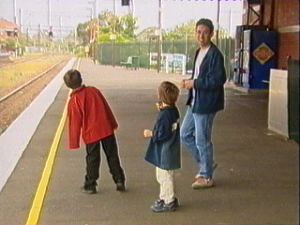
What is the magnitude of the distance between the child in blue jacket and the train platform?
149 millimetres

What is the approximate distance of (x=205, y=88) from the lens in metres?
6.61

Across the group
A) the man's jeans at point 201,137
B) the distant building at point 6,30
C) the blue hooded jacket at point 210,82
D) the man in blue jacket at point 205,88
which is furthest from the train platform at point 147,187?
the distant building at point 6,30

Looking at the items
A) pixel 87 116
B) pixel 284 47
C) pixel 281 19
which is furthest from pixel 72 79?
pixel 281 19

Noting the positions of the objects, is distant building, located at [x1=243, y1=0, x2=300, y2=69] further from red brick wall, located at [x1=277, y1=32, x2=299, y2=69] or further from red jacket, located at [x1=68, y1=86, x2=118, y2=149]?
red jacket, located at [x1=68, y1=86, x2=118, y2=149]

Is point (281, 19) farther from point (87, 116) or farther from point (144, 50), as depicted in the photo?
point (144, 50)

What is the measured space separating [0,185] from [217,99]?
2.69 metres

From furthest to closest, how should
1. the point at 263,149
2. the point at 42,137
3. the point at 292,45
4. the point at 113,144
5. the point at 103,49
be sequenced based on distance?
the point at 103,49 → the point at 292,45 → the point at 42,137 → the point at 263,149 → the point at 113,144

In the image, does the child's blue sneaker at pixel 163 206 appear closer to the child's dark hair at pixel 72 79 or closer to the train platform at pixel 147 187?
the train platform at pixel 147 187

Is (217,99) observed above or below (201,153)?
above

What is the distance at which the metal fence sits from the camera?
3216 centimetres

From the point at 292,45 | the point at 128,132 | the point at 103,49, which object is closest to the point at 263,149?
the point at 128,132

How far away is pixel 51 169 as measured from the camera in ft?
27.3

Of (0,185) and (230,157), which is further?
(230,157)

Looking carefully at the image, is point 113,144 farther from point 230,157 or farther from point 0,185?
point 230,157
